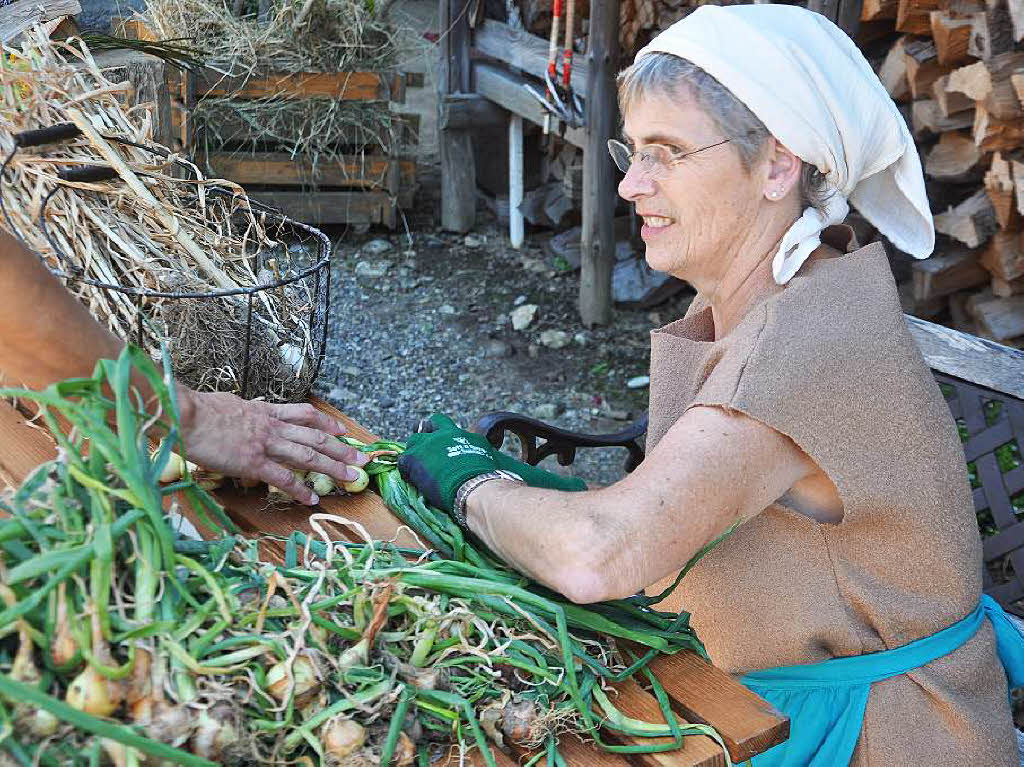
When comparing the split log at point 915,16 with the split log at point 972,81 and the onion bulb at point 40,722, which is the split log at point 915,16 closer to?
the split log at point 972,81

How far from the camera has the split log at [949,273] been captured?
3803mm

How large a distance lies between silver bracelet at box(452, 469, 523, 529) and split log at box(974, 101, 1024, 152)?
2447 mm

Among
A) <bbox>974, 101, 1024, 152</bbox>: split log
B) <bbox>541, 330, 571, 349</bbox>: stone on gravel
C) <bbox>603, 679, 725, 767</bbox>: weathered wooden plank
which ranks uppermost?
<bbox>974, 101, 1024, 152</bbox>: split log

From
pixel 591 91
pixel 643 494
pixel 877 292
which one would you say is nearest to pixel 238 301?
pixel 643 494

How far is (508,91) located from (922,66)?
2.80 metres

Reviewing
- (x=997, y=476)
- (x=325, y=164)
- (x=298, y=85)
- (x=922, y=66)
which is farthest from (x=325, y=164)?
(x=997, y=476)

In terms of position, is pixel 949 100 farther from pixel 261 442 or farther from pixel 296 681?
pixel 296 681

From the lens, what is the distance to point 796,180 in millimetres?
1658

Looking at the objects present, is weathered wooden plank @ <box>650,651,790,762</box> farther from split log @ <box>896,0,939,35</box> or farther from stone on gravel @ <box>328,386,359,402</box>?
stone on gravel @ <box>328,386,359,402</box>

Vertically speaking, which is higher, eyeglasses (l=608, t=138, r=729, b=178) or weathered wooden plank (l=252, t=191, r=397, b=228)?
eyeglasses (l=608, t=138, r=729, b=178)

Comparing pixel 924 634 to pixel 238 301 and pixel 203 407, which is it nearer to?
pixel 203 407

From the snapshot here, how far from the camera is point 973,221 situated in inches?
140

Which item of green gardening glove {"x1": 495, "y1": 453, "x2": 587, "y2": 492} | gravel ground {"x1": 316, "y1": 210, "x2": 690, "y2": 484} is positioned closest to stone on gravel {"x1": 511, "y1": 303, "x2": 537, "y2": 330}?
gravel ground {"x1": 316, "y1": 210, "x2": 690, "y2": 484}

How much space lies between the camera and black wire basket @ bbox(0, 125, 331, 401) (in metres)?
1.80
